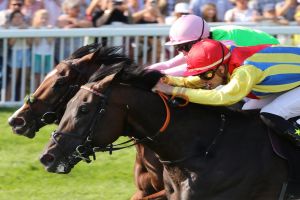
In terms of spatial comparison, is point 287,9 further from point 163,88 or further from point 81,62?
point 163,88

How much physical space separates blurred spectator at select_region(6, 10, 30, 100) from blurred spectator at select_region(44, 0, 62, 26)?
1.52 feet

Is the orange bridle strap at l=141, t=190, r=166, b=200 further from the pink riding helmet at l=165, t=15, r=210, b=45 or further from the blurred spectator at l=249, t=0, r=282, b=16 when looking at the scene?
the blurred spectator at l=249, t=0, r=282, b=16

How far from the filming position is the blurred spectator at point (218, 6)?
500 inches

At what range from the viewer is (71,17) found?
1208cm

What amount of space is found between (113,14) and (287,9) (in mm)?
2374

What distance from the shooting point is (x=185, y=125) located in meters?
6.31

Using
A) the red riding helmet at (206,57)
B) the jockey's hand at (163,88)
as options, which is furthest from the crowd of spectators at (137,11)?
the jockey's hand at (163,88)

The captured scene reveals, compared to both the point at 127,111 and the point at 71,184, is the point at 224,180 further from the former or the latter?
the point at 71,184

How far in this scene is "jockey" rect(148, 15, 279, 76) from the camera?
710 centimetres

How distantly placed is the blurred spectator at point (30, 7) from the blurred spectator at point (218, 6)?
1.97 metres

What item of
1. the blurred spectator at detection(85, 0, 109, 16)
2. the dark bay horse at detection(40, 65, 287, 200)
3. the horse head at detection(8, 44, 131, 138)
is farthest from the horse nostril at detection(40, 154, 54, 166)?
the blurred spectator at detection(85, 0, 109, 16)

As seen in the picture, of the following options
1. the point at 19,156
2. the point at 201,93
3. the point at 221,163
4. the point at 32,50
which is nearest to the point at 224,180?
the point at 221,163

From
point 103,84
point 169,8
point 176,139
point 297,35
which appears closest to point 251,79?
point 176,139

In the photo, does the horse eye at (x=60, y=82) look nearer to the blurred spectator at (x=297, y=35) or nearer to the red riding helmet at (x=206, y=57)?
the red riding helmet at (x=206, y=57)
